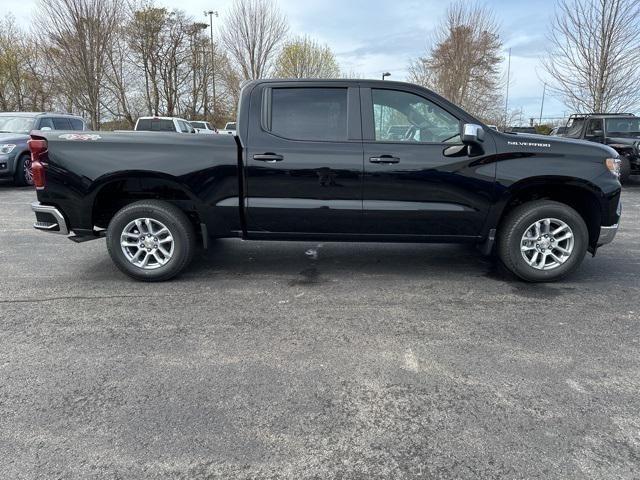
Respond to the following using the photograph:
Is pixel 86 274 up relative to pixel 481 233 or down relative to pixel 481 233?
down

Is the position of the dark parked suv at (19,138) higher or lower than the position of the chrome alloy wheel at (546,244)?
higher

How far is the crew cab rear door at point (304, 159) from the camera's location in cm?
459

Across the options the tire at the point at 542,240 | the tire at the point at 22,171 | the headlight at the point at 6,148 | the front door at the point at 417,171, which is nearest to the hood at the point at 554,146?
the front door at the point at 417,171

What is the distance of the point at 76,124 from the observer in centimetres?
1356

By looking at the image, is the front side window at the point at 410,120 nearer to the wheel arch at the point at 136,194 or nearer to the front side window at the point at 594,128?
the wheel arch at the point at 136,194

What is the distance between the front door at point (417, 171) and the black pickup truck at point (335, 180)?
1 cm

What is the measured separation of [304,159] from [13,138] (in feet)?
33.3

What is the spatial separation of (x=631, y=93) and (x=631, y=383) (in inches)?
765

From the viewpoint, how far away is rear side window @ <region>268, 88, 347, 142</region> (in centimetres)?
466

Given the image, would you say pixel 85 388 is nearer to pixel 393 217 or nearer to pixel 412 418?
pixel 412 418

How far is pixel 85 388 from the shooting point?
286 centimetres

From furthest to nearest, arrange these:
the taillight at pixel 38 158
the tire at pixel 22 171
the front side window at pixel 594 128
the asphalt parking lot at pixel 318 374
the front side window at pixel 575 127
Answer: the front side window at pixel 575 127, the front side window at pixel 594 128, the tire at pixel 22 171, the taillight at pixel 38 158, the asphalt parking lot at pixel 318 374

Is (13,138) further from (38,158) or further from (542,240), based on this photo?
(542,240)

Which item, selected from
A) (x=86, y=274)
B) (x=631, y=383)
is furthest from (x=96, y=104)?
(x=631, y=383)
